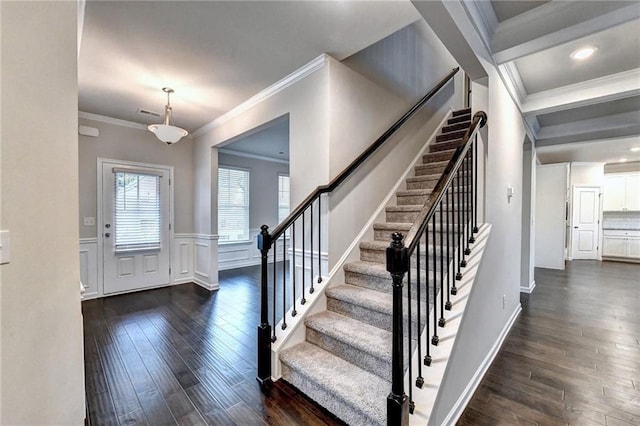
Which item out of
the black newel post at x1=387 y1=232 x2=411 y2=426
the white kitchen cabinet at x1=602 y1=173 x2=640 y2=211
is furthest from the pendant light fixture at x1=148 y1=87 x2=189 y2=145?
the white kitchen cabinet at x1=602 y1=173 x2=640 y2=211

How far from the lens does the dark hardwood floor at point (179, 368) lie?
1720 mm

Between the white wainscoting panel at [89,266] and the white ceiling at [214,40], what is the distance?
80.1 inches

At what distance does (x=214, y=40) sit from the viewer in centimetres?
229

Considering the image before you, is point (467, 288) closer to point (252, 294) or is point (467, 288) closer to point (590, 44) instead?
point (590, 44)

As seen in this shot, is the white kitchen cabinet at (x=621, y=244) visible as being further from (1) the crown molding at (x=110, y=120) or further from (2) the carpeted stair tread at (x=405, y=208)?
(1) the crown molding at (x=110, y=120)

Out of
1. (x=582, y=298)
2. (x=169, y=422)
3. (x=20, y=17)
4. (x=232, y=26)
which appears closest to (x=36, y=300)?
(x=169, y=422)

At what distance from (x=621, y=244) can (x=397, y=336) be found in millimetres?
9641

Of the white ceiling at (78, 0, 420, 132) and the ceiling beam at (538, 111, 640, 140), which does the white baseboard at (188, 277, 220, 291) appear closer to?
the white ceiling at (78, 0, 420, 132)

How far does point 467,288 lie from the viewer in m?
1.79

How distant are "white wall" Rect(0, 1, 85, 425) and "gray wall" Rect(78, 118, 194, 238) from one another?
10.8 ft

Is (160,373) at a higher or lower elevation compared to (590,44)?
lower

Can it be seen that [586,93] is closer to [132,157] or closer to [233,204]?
[233,204]

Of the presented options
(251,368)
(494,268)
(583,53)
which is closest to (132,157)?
(251,368)

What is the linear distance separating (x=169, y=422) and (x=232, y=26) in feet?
8.92
